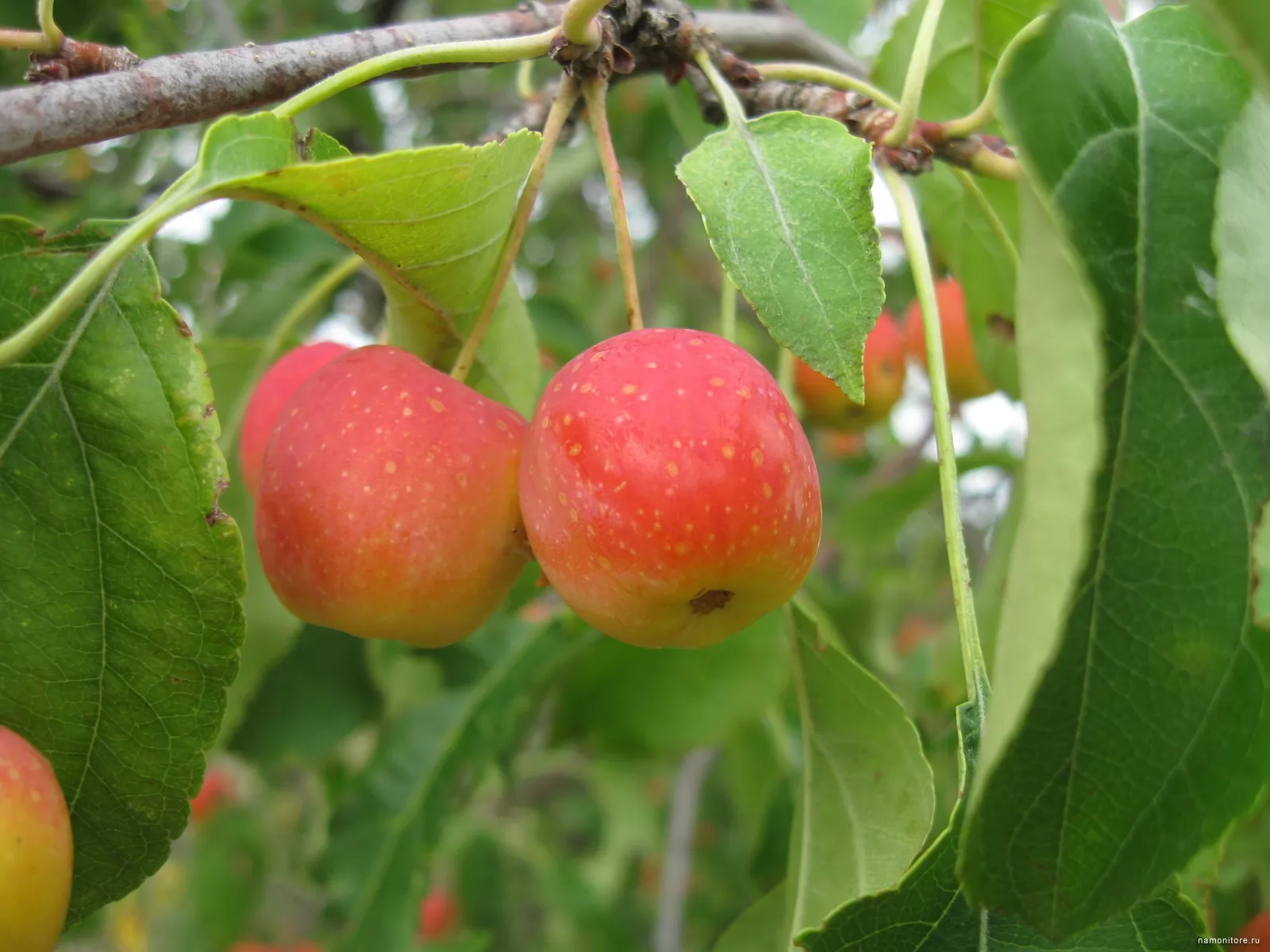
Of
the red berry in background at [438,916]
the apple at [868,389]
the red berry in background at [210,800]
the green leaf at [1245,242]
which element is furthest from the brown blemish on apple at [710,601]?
the red berry in background at [210,800]

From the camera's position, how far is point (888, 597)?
2658 millimetres

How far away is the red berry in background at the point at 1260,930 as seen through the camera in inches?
38.1

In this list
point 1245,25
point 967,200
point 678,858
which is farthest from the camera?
point 678,858

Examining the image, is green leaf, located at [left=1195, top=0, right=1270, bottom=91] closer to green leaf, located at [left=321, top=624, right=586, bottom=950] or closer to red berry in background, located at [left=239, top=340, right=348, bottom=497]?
red berry in background, located at [left=239, top=340, right=348, bottom=497]

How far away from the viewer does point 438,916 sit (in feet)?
10.3

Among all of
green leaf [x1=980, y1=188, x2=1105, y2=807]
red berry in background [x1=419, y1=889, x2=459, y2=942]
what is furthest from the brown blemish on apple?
red berry in background [x1=419, y1=889, x2=459, y2=942]

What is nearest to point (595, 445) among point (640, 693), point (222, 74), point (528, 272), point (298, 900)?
point (222, 74)

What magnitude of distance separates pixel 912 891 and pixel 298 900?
5.14 meters

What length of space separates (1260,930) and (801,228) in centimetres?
80

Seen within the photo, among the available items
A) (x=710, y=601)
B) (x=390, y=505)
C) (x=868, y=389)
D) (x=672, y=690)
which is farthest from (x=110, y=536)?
(x=868, y=389)

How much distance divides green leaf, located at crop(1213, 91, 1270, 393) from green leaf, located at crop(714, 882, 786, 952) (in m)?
0.73

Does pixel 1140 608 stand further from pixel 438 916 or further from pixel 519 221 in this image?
pixel 438 916

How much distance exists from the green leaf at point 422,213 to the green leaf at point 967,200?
0.61 meters

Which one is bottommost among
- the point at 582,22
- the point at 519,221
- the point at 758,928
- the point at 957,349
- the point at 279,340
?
the point at 758,928
